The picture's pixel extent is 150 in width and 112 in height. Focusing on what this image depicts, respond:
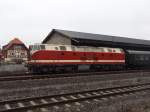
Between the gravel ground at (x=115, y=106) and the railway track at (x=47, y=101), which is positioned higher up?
the railway track at (x=47, y=101)

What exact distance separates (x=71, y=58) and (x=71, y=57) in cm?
12

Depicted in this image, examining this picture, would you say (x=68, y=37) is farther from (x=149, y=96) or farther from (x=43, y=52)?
(x=149, y=96)

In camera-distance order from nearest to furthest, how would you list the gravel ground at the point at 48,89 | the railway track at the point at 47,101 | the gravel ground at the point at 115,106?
the railway track at the point at 47,101
the gravel ground at the point at 115,106
the gravel ground at the point at 48,89

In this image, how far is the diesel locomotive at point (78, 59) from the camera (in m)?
26.0

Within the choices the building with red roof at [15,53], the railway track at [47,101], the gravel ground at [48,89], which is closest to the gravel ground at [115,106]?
the railway track at [47,101]

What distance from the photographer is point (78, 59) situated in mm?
29266

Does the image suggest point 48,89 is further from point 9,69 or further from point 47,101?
point 9,69

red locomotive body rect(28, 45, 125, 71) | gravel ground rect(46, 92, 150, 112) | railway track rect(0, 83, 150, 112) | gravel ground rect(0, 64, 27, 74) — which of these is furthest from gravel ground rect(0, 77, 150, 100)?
gravel ground rect(0, 64, 27, 74)

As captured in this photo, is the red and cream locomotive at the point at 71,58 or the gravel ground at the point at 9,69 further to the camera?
the gravel ground at the point at 9,69

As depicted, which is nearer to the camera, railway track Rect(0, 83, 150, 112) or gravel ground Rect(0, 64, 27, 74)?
A: railway track Rect(0, 83, 150, 112)

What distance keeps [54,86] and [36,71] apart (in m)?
8.95

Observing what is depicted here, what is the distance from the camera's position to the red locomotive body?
85.2ft

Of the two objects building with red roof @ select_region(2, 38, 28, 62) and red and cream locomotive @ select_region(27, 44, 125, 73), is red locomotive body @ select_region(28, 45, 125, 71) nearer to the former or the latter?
red and cream locomotive @ select_region(27, 44, 125, 73)

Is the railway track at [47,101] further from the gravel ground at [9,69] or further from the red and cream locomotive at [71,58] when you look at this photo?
the gravel ground at [9,69]
